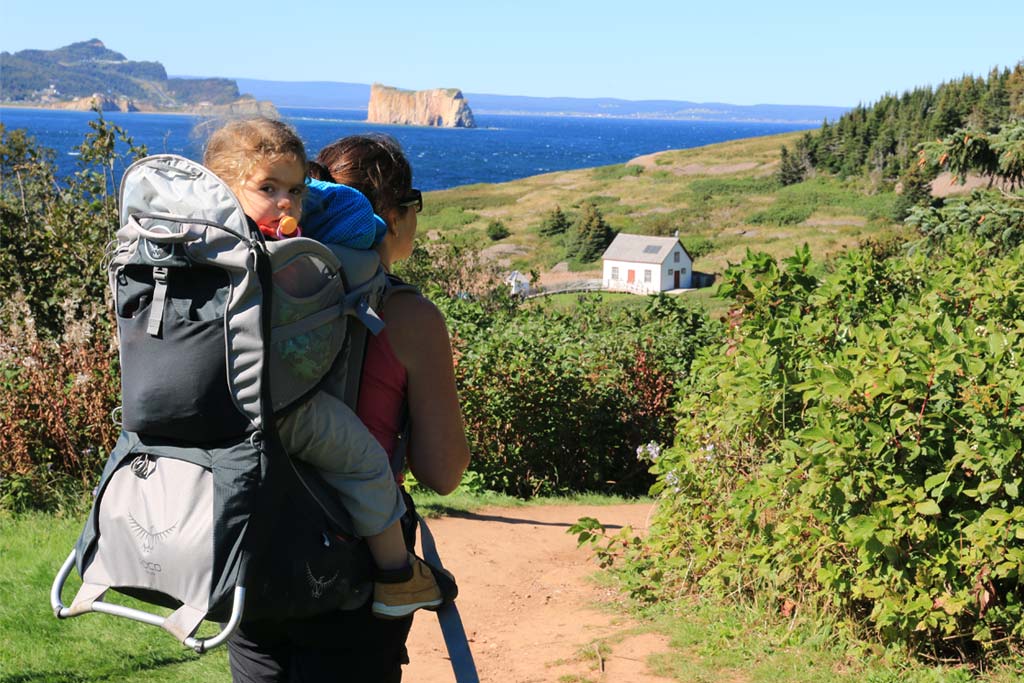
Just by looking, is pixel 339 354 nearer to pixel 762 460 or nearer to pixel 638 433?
pixel 762 460

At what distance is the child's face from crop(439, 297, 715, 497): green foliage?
676 centimetres

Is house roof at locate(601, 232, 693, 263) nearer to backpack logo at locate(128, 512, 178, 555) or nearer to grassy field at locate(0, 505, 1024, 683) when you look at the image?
grassy field at locate(0, 505, 1024, 683)

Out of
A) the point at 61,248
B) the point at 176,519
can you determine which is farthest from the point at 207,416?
the point at 61,248

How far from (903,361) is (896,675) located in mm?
1209

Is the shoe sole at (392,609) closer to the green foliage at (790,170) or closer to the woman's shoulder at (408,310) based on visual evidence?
the woman's shoulder at (408,310)

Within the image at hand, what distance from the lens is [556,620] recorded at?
17.0ft

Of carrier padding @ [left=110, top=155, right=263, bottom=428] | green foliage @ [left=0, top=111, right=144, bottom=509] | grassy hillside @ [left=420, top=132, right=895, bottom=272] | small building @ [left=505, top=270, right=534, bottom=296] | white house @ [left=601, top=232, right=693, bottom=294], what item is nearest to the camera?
carrier padding @ [left=110, top=155, right=263, bottom=428]

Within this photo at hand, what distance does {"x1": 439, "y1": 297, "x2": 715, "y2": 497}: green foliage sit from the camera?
8.84 m

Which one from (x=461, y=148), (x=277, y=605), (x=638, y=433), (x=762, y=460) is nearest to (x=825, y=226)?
(x=638, y=433)

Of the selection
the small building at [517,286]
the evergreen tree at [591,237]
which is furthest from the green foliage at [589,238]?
the small building at [517,286]

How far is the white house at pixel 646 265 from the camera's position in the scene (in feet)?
153

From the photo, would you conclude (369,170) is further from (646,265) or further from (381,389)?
(646,265)

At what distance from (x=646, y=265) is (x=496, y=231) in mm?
16401

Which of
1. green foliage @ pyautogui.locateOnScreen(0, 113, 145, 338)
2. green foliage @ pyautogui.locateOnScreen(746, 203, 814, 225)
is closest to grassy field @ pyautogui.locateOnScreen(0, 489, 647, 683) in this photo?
green foliage @ pyautogui.locateOnScreen(0, 113, 145, 338)
